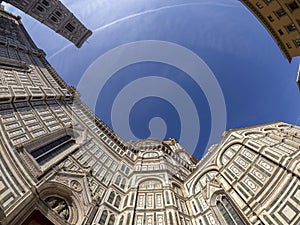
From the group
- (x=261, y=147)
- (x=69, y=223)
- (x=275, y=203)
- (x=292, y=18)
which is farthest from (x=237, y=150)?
(x=69, y=223)

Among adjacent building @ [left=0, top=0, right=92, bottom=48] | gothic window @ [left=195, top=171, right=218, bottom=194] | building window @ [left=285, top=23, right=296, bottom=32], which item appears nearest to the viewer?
building window @ [left=285, top=23, right=296, bottom=32]

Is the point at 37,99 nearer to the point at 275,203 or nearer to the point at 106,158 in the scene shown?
the point at 106,158

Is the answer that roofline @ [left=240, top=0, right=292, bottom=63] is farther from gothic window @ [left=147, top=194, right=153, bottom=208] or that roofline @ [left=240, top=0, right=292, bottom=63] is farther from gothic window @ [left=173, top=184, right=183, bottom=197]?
gothic window @ [left=147, top=194, right=153, bottom=208]

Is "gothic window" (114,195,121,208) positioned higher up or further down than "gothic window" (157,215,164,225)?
higher up

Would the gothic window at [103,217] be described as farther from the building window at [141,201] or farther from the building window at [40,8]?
the building window at [40,8]

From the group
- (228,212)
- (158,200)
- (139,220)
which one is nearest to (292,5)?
(228,212)

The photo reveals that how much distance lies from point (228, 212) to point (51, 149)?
15.6 meters

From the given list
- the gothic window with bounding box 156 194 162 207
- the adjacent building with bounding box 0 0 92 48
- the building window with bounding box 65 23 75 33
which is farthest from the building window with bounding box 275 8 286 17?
the building window with bounding box 65 23 75 33

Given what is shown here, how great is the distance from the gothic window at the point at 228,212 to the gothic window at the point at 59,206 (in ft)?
39.6

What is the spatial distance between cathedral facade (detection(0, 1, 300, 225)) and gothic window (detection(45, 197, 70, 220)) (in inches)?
3.1

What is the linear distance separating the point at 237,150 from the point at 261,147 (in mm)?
2795

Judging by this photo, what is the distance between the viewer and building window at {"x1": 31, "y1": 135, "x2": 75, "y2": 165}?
1684cm

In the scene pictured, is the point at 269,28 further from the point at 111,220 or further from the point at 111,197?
the point at 111,220

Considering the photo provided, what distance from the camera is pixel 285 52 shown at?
18.3 metres
